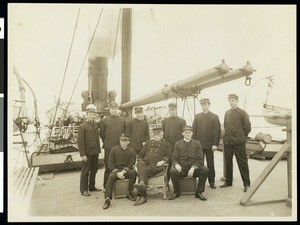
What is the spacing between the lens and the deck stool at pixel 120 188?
329cm

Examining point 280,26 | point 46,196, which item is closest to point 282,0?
point 280,26

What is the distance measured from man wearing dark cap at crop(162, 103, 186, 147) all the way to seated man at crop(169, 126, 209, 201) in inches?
9.0

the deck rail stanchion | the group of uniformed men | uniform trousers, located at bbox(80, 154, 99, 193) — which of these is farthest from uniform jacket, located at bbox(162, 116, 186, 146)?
the deck rail stanchion

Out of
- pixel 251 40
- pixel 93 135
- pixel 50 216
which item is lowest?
pixel 50 216

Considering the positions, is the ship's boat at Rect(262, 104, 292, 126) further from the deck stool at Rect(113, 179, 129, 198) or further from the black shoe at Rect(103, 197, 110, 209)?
the black shoe at Rect(103, 197, 110, 209)

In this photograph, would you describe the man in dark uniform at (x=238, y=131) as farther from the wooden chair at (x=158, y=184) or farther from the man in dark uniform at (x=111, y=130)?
the man in dark uniform at (x=111, y=130)

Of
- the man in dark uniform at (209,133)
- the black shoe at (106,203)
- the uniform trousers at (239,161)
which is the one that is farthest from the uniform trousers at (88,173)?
the uniform trousers at (239,161)

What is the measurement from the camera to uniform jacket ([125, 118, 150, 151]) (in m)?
3.73

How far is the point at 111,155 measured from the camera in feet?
11.2

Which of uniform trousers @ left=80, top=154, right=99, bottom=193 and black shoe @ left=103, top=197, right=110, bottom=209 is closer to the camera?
black shoe @ left=103, top=197, right=110, bottom=209

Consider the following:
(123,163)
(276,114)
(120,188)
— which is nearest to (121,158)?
(123,163)

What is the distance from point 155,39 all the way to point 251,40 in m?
1.06

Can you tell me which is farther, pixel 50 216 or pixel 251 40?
pixel 251 40

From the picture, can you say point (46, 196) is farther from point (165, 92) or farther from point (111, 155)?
point (165, 92)
